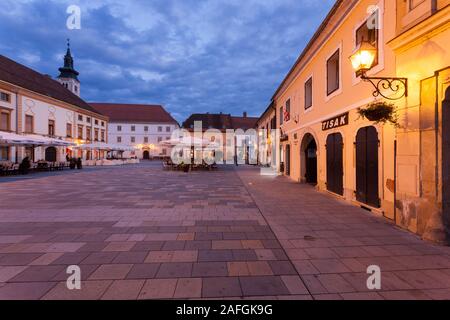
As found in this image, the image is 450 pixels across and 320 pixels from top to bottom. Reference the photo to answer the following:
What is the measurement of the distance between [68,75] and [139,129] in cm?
1854

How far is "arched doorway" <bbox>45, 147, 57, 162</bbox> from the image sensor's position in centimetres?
2928

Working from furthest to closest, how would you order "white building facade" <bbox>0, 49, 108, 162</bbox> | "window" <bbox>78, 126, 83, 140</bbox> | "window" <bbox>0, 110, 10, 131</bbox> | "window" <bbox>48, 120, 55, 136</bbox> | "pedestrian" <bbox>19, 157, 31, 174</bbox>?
"window" <bbox>78, 126, 83, 140</bbox>
"window" <bbox>48, 120, 55, 136</bbox>
"white building facade" <bbox>0, 49, 108, 162</bbox>
"window" <bbox>0, 110, 10, 131</bbox>
"pedestrian" <bbox>19, 157, 31, 174</bbox>

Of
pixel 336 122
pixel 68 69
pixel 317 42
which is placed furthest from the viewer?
pixel 68 69

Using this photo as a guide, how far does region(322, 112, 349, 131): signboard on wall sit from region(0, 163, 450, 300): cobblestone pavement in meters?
3.08

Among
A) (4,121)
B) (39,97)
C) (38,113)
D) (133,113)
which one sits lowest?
(4,121)

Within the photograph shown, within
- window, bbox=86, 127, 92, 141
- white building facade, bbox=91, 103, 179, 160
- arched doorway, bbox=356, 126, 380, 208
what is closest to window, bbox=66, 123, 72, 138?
window, bbox=86, 127, 92, 141

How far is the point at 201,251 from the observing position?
430 cm

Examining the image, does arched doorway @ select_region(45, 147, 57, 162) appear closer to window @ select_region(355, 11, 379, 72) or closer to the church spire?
the church spire

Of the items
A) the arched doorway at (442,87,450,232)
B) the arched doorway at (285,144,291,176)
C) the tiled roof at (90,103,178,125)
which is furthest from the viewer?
the tiled roof at (90,103,178,125)

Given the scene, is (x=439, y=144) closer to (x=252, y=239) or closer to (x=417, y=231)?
(x=417, y=231)

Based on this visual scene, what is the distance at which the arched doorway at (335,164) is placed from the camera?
29.4 feet

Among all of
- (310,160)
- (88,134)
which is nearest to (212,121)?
(88,134)

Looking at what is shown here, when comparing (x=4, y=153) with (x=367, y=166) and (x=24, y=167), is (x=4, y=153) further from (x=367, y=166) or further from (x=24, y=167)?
(x=367, y=166)

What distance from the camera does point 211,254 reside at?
4.18m
